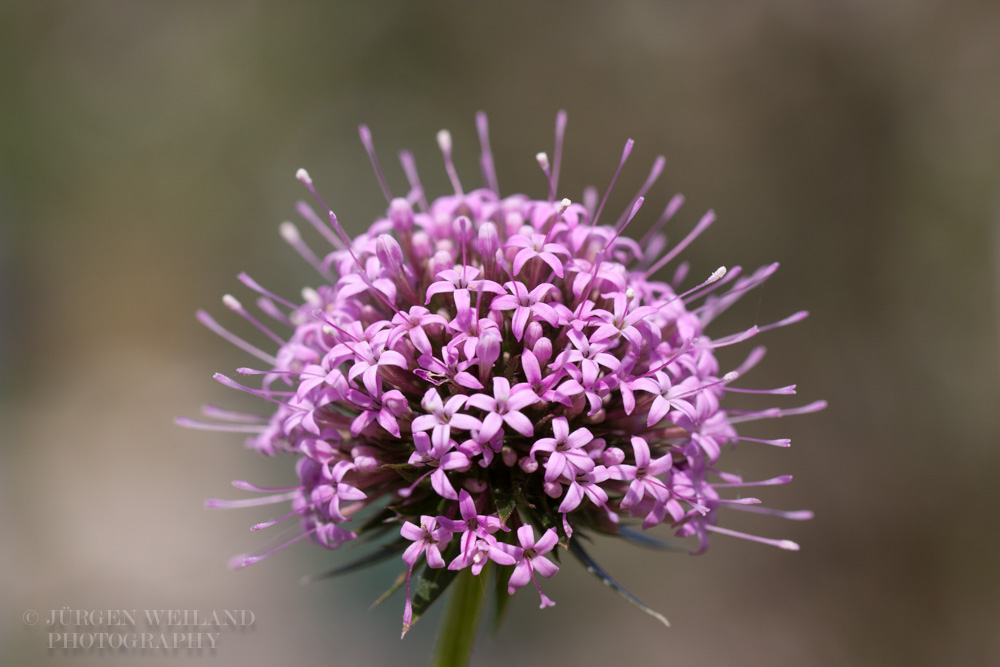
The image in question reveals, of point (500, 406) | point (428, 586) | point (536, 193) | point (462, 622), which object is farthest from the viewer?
point (536, 193)

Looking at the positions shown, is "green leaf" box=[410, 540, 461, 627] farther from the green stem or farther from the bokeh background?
the bokeh background

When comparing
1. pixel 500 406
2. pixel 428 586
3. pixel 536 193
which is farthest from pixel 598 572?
pixel 536 193

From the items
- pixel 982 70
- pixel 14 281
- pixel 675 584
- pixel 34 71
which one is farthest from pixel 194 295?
pixel 982 70

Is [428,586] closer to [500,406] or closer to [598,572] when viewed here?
[598,572]

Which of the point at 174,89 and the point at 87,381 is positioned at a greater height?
the point at 174,89

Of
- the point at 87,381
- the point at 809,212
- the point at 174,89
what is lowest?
the point at 87,381

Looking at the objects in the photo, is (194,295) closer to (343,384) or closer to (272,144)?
(272,144)

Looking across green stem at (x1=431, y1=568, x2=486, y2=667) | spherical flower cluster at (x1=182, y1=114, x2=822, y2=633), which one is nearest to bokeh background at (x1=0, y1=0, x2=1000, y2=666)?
green stem at (x1=431, y1=568, x2=486, y2=667)
